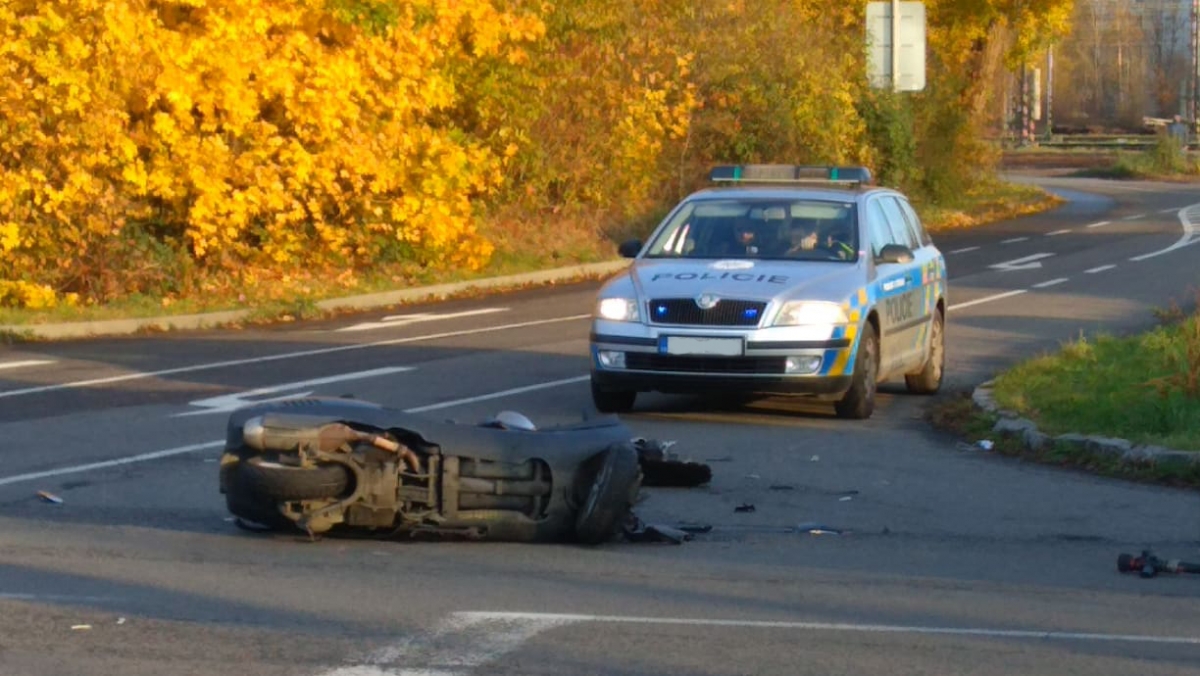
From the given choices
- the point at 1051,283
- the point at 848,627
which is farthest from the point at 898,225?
the point at 1051,283

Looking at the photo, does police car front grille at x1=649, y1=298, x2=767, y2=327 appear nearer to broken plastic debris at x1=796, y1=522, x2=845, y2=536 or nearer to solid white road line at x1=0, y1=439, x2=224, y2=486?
solid white road line at x1=0, y1=439, x2=224, y2=486

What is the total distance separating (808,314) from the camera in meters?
Answer: 12.6

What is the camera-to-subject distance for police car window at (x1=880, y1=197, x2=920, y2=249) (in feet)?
47.5

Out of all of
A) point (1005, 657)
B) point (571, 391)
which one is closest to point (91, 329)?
point (571, 391)

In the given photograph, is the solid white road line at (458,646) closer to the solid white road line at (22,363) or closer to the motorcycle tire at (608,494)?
the motorcycle tire at (608,494)

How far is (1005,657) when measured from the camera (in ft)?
21.8

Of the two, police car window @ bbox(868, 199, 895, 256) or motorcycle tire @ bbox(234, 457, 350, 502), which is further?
police car window @ bbox(868, 199, 895, 256)

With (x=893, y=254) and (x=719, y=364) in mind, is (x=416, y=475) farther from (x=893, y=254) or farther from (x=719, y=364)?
(x=893, y=254)

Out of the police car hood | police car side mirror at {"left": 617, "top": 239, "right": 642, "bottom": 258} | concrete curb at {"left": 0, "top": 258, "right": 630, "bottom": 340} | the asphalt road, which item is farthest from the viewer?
concrete curb at {"left": 0, "top": 258, "right": 630, "bottom": 340}

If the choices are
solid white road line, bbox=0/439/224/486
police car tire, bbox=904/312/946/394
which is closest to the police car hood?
police car tire, bbox=904/312/946/394

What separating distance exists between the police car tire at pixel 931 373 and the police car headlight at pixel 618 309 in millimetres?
3045

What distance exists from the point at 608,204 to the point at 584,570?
77.1 feet

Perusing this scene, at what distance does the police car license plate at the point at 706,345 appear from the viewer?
12469 mm

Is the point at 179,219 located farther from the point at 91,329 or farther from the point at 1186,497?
the point at 1186,497
